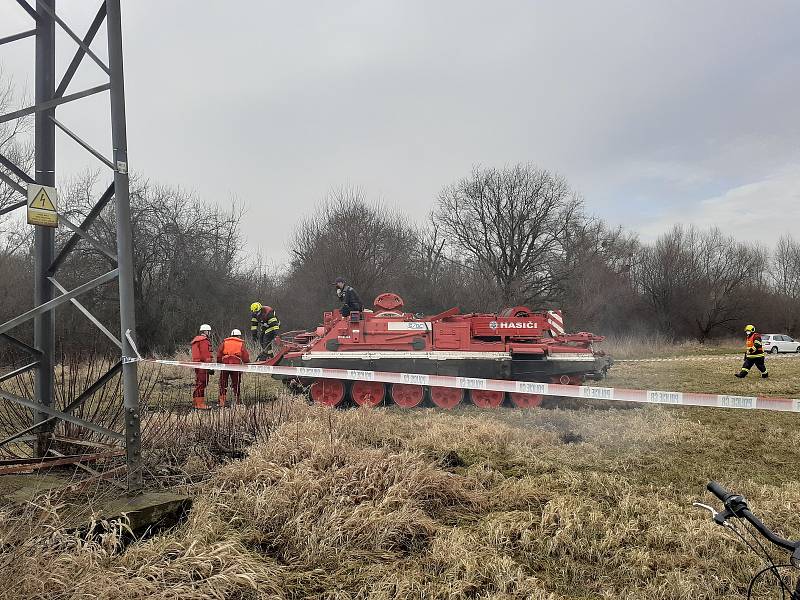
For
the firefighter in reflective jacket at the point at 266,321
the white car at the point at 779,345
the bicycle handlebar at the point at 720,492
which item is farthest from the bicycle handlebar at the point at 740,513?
the white car at the point at 779,345

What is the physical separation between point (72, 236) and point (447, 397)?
7487 mm

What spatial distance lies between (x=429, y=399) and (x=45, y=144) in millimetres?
7729

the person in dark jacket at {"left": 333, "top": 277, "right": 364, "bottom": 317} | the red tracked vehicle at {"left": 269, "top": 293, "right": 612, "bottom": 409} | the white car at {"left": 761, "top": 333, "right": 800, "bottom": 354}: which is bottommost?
the white car at {"left": 761, "top": 333, "right": 800, "bottom": 354}

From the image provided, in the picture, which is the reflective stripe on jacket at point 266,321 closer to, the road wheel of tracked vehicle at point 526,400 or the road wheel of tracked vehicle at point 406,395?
the road wheel of tracked vehicle at point 406,395

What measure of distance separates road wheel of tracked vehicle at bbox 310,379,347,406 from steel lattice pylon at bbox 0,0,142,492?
6036 mm

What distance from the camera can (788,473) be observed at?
5.48 metres

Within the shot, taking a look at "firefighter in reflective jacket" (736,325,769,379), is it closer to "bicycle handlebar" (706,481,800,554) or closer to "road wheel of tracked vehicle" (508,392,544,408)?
"road wheel of tracked vehicle" (508,392,544,408)

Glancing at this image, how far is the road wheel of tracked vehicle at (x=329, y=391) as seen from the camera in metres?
10.2

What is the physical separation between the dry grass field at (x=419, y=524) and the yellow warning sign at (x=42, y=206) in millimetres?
1748

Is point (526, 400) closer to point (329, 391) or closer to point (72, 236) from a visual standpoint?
point (329, 391)

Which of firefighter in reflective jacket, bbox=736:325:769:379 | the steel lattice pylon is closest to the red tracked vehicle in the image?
firefighter in reflective jacket, bbox=736:325:769:379

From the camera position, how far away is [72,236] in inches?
151

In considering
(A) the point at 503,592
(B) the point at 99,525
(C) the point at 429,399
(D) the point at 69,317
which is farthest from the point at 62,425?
(D) the point at 69,317

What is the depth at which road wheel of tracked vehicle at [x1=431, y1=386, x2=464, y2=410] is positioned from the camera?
1019 cm
